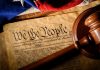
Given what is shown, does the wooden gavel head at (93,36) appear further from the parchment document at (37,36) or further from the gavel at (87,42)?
the parchment document at (37,36)

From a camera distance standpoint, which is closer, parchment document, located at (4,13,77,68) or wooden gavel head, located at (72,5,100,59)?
wooden gavel head, located at (72,5,100,59)

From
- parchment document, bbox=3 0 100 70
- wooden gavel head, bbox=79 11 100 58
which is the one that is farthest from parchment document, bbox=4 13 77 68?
wooden gavel head, bbox=79 11 100 58

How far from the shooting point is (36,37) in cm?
88

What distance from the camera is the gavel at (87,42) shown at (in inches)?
29.4

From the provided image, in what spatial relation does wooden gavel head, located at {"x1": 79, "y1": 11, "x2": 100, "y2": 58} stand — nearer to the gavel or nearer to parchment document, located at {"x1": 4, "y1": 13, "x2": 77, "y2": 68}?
the gavel

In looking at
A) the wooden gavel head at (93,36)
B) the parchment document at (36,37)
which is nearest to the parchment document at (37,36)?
the parchment document at (36,37)

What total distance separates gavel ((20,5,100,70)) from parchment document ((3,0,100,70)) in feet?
0.20

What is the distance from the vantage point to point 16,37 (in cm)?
88

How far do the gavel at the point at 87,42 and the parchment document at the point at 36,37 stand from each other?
0.06 meters

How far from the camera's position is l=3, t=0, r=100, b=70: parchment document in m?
0.86

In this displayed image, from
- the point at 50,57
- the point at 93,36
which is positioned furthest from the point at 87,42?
the point at 50,57

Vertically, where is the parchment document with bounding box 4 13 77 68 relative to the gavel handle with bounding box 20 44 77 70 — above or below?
above

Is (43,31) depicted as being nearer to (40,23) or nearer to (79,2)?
(40,23)

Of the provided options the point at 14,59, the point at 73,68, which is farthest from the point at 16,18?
the point at 73,68
